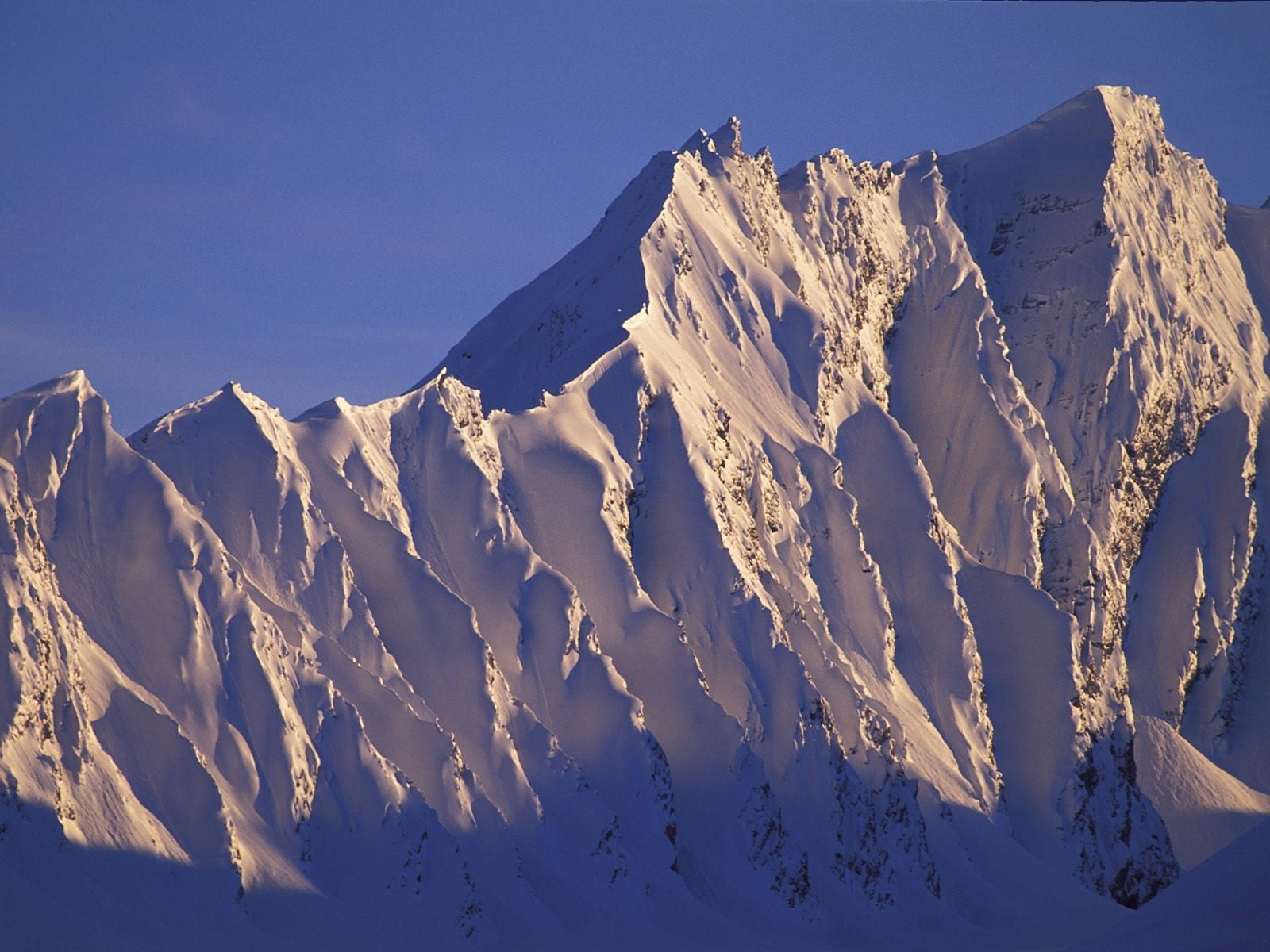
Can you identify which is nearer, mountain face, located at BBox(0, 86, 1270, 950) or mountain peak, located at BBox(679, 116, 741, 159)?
mountain face, located at BBox(0, 86, 1270, 950)

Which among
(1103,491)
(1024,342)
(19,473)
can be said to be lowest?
(19,473)

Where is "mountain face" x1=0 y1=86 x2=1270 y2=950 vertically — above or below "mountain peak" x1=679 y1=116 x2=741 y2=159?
below

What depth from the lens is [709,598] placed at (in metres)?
65.1

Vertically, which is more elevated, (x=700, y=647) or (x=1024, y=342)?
(x=1024, y=342)

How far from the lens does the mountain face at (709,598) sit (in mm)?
47844

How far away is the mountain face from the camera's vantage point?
47.8 metres

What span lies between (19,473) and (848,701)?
31.0 meters

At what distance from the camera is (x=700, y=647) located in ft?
211

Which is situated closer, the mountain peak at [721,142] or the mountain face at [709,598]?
the mountain face at [709,598]

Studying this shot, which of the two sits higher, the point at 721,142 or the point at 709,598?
the point at 721,142

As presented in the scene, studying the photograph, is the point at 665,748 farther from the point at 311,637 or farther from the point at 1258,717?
the point at 1258,717

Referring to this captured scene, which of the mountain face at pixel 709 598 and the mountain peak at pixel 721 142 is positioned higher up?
the mountain peak at pixel 721 142

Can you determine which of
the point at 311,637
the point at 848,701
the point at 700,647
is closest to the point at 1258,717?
the point at 848,701

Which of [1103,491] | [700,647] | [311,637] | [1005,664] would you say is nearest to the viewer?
[311,637]
